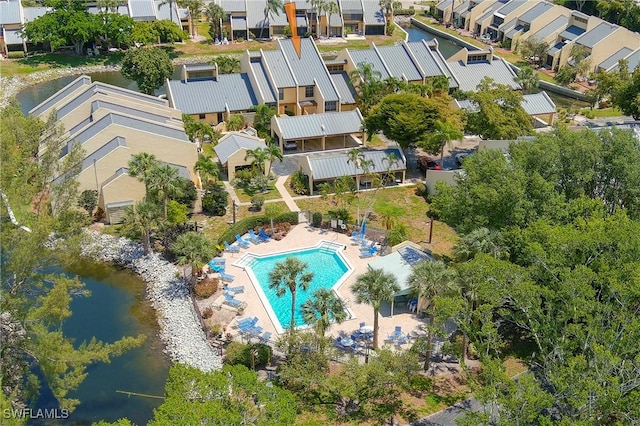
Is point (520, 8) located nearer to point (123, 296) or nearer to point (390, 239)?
point (390, 239)

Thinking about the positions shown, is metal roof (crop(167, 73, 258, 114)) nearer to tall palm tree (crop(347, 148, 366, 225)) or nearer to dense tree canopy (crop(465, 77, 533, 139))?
tall palm tree (crop(347, 148, 366, 225))

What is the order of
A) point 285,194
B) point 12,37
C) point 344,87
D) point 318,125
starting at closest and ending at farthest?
1. point 285,194
2. point 318,125
3. point 344,87
4. point 12,37

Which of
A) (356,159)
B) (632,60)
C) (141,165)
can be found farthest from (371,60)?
(141,165)

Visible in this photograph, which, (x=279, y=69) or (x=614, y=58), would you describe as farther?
(x=614, y=58)

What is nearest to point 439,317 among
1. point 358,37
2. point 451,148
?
point 451,148

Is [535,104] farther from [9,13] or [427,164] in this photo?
[9,13]

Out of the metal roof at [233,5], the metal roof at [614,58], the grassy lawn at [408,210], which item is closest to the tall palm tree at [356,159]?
the grassy lawn at [408,210]

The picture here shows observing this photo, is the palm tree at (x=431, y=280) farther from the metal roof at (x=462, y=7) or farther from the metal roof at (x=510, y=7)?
the metal roof at (x=462, y=7)
